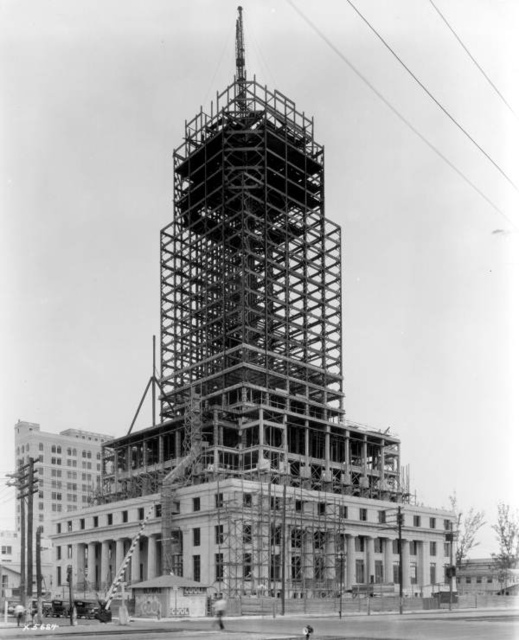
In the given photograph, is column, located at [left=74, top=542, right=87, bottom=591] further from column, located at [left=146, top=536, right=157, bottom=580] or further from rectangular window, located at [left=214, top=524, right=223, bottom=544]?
rectangular window, located at [left=214, top=524, right=223, bottom=544]

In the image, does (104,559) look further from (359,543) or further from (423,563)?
(423,563)

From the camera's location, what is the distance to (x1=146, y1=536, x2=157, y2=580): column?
10606 cm

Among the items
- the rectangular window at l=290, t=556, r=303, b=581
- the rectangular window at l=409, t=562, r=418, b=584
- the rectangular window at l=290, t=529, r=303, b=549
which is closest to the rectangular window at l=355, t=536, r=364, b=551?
the rectangular window at l=409, t=562, r=418, b=584

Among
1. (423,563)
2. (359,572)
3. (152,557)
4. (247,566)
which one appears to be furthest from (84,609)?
(423,563)

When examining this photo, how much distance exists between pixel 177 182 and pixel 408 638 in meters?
106

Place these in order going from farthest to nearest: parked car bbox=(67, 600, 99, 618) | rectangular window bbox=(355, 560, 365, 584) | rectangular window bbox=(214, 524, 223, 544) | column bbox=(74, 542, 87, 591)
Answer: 1. column bbox=(74, 542, 87, 591)
2. rectangular window bbox=(355, 560, 365, 584)
3. rectangular window bbox=(214, 524, 223, 544)
4. parked car bbox=(67, 600, 99, 618)

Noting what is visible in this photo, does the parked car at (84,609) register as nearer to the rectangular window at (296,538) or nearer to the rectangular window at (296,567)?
the rectangular window at (296,538)

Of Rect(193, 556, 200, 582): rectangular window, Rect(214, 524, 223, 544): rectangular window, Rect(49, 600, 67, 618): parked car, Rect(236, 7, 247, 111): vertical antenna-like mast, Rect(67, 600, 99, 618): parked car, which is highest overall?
Rect(236, 7, 247, 111): vertical antenna-like mast

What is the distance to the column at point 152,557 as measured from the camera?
10606cm

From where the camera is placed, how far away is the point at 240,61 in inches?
5089

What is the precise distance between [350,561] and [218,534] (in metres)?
21.7

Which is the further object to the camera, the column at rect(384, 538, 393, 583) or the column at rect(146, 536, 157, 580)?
the column at rect(384, 538, 393, 583)

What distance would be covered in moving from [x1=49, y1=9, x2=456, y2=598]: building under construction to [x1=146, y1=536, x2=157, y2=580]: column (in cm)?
18

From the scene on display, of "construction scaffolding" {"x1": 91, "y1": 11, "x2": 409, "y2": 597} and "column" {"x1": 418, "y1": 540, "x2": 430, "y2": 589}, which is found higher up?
"construction scaffolding" {"x1": 91, "y1": 11, "x2": 409, "y2": 597}
